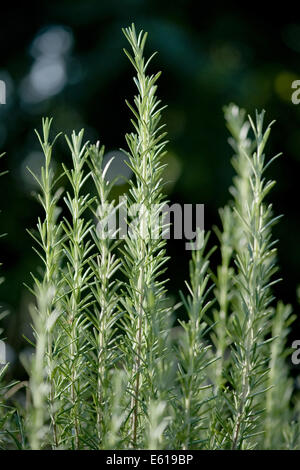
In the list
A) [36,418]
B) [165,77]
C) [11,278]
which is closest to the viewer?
[36,418]

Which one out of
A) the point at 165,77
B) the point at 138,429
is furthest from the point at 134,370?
the point at 165,77

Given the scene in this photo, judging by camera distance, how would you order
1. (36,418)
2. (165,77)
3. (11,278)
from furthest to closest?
(165,77) → (11,278) → (36,418)

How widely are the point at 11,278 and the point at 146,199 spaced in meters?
1.18

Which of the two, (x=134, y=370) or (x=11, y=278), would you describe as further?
(x=11, y=278)

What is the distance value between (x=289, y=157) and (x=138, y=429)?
4.50ft

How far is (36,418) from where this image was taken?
0.60 feet

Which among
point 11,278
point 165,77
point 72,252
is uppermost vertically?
point 165,77

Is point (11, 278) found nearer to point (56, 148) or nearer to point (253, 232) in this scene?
point (56, 148)

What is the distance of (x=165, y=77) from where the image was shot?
1495 mm

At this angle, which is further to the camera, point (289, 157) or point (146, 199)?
point (289, 157)

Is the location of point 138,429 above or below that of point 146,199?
below

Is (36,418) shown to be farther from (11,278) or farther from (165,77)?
(165,77)

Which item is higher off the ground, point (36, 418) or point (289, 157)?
point (289, 157)
